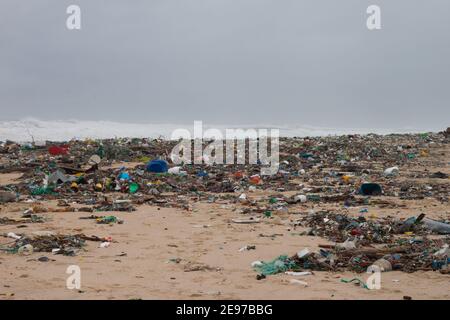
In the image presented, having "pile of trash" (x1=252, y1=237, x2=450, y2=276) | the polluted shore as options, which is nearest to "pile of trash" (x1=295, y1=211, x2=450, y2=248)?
the polluted shore

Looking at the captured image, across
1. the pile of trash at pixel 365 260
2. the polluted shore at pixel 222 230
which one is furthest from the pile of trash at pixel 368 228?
the pile of trash at pixel 365 260

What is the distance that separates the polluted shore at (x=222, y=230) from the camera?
13.9 feet

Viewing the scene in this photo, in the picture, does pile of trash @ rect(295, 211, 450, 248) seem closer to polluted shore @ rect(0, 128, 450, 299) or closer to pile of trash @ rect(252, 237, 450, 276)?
polluted shore @ rect(0, 128, 450, 299)

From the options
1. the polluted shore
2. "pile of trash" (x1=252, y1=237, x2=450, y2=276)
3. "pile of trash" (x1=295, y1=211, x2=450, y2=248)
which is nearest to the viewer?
the polluted shore

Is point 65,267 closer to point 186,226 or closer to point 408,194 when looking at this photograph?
point 186,226

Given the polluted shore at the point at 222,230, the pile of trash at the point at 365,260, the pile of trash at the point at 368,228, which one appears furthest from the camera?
the pile of trash at the point at 368,228

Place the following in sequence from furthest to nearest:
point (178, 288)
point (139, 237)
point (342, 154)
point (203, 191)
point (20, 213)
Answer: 1. point (342, 154)
2. point (203, 191)
3. point (20, 213)
4. point (139, 237)
5. point (178, 288)

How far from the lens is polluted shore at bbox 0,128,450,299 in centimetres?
422

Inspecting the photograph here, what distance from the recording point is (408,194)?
927cm

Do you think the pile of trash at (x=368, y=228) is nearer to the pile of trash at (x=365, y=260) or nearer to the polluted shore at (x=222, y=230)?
the polluted shore at (x=222, y=230)

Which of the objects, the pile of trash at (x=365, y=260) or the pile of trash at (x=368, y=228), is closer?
the pile of trash at (x=365, y=260)
